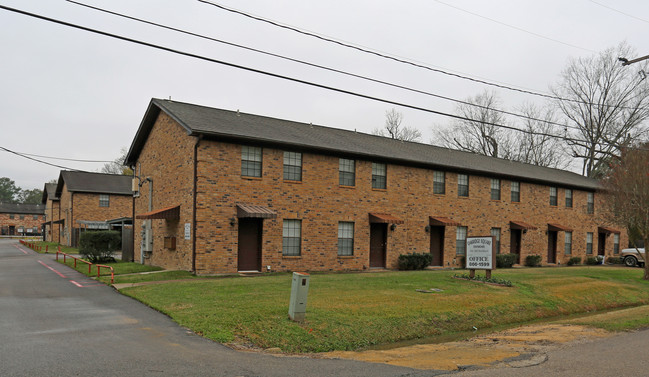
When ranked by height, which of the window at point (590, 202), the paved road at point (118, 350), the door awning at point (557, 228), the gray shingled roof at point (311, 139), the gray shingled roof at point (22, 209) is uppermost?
the gray shingled roof at point (311, 139)

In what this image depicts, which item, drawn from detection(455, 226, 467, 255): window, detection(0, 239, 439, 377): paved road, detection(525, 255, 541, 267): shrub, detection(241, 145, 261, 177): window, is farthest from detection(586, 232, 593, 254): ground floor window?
detection(0, 239, 439, 377): paved road

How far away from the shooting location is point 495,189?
29797 millimetres

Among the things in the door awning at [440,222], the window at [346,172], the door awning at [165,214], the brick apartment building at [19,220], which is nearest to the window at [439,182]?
the door awning at [440,222]

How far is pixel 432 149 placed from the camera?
3139 cm

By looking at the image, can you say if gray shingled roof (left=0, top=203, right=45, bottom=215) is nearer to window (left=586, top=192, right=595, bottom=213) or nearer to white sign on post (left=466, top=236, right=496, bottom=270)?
window (left=586, top=192, right=595, bottom=213)

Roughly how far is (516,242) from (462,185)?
629 cm

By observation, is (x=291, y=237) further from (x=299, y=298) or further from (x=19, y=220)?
(x=19, y=220)

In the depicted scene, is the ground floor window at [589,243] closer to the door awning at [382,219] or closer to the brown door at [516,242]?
the brown door at [516,242]

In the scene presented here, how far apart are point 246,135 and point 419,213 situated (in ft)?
35.0

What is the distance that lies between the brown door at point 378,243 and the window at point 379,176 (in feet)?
6.42

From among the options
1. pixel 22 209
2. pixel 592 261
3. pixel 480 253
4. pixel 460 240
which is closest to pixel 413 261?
pixel 460 240

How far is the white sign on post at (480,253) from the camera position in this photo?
18250 millimetres

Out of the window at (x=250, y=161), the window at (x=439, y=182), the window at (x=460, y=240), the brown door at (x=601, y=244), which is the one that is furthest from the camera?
the brown door at (x=601, y=244)

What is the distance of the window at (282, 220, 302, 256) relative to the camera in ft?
68.8
